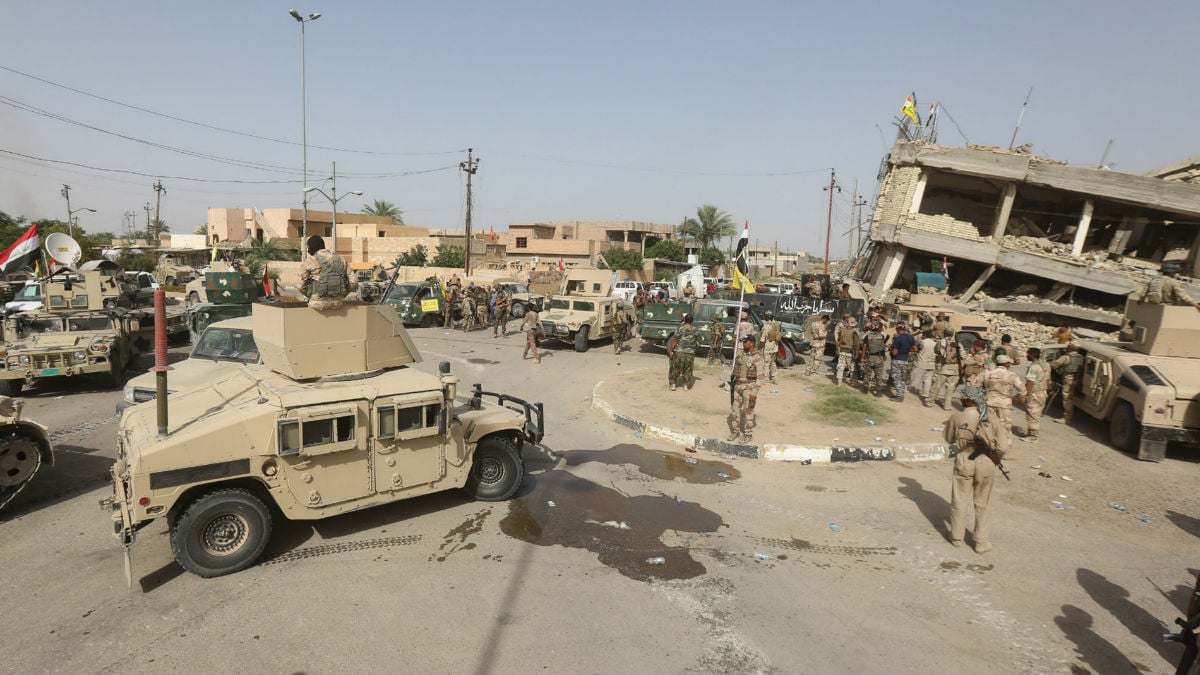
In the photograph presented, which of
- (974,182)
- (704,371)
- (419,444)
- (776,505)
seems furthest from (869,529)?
(974,182)

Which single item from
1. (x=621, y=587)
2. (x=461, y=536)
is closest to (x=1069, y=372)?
(x=621, y=587)

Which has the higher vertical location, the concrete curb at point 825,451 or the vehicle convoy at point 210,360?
the vehicle convoy at point 210,360

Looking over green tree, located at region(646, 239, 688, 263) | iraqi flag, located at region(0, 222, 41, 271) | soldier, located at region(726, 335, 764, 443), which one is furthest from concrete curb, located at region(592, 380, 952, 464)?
green tree, located at region(646, 239, 688, 263)

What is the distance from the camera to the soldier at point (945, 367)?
1193 centimetres

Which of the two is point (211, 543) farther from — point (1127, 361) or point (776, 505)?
point (1127, 361)

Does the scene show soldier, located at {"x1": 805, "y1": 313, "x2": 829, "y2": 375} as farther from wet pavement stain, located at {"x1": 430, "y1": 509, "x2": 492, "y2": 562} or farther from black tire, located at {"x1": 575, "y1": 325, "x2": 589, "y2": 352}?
wet pavement stain, located at {"x1": 430, "y1": 509, "x2": 492, "y2": 562}

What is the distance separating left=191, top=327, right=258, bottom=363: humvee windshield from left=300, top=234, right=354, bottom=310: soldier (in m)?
4.09

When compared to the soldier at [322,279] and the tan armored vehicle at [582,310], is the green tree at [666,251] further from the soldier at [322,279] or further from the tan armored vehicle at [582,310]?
the soldier at [322,279]

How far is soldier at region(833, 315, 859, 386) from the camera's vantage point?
12898 mm

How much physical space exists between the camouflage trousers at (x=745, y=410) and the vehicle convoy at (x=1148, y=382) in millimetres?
5672

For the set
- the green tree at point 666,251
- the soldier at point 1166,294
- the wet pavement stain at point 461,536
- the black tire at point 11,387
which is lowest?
the black tire at point 11,387

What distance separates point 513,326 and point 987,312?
1958 centimetres

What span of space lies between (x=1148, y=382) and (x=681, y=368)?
735cm

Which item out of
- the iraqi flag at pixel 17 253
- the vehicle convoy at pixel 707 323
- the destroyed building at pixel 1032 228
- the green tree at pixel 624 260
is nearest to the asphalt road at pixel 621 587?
the iraqi flag at pixel 17 253
